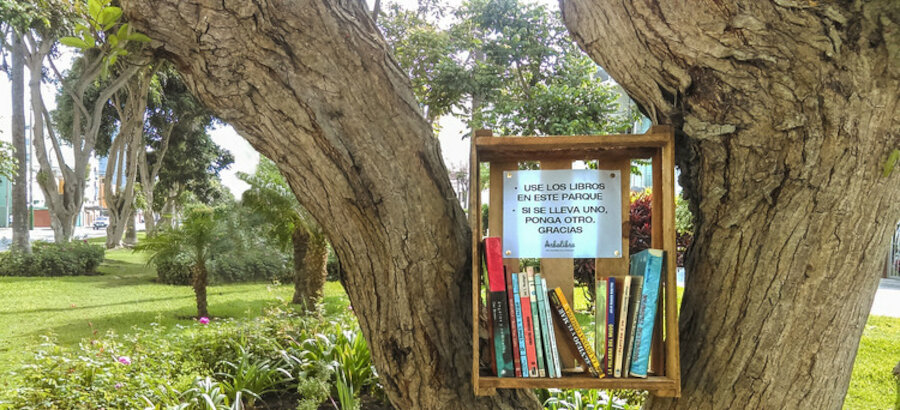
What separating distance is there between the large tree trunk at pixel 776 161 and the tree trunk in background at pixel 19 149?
950cm

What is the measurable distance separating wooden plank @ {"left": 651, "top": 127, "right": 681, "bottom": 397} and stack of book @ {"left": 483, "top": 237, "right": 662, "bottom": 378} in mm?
28

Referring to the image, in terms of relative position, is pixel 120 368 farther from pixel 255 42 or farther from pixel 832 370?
pixel 832 370

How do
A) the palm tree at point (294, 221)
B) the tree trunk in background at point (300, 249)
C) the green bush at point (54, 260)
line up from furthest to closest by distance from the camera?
the green bush at point (54, 260) → the tree trunk in background at point (300, 249) → the palm tree at point (294, 221)

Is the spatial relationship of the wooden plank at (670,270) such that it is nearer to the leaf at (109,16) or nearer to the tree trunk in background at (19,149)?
the leaf at (109,16)

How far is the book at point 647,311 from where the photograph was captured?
116 centimetres

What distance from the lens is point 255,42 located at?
42.4 inches

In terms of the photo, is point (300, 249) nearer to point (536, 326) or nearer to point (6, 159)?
point (6, 159)

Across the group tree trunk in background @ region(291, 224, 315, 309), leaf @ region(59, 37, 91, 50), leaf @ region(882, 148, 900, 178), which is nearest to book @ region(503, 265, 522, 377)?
leaf @ region(882, 148, 900, 178)

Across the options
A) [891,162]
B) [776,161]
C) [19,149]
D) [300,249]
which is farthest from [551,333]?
[19,149]

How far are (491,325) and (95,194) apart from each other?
13294 mm

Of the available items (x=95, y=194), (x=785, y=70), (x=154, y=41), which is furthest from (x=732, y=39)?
(x=95, y=194)

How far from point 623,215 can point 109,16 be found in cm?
116

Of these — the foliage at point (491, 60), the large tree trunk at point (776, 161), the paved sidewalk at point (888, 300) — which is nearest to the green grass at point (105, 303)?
the foliage at point (491, 60)

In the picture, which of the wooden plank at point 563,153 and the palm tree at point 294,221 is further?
the palm tree at point 294,221
